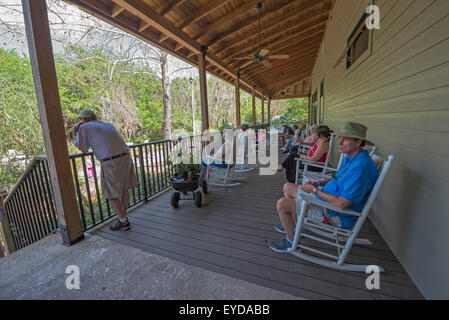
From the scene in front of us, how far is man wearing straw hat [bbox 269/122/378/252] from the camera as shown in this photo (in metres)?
1.48

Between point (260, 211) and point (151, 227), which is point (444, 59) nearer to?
point (260, 211)

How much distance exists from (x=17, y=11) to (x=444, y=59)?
946 centimetres

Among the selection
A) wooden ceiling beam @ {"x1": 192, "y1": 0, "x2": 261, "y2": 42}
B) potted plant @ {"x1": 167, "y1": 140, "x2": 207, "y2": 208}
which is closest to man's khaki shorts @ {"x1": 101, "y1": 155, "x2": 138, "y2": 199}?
potted plant @ {"x1": 167, "y1": 140, "x2": 207, "y2": 208}

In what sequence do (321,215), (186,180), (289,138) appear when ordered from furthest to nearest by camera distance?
(289,138) → (186,180) → (321,215)

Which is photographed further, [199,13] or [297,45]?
[297,45]

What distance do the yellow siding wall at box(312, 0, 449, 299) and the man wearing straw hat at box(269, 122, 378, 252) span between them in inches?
11.8

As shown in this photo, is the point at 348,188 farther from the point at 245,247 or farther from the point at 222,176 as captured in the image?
the point at 222,176

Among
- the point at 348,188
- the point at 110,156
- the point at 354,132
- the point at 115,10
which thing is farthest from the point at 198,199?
the point at 115,10

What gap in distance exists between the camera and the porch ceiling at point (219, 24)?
3.22m

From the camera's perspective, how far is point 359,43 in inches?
118

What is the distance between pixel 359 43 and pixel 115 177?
369 centimetres

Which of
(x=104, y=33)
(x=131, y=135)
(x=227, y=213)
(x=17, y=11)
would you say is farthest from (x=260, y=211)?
(x=131, y=135)

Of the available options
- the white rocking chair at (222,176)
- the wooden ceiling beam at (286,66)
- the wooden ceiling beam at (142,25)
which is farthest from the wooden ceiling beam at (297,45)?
the white rocking chair at (222,176)

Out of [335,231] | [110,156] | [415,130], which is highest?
[415,130]
